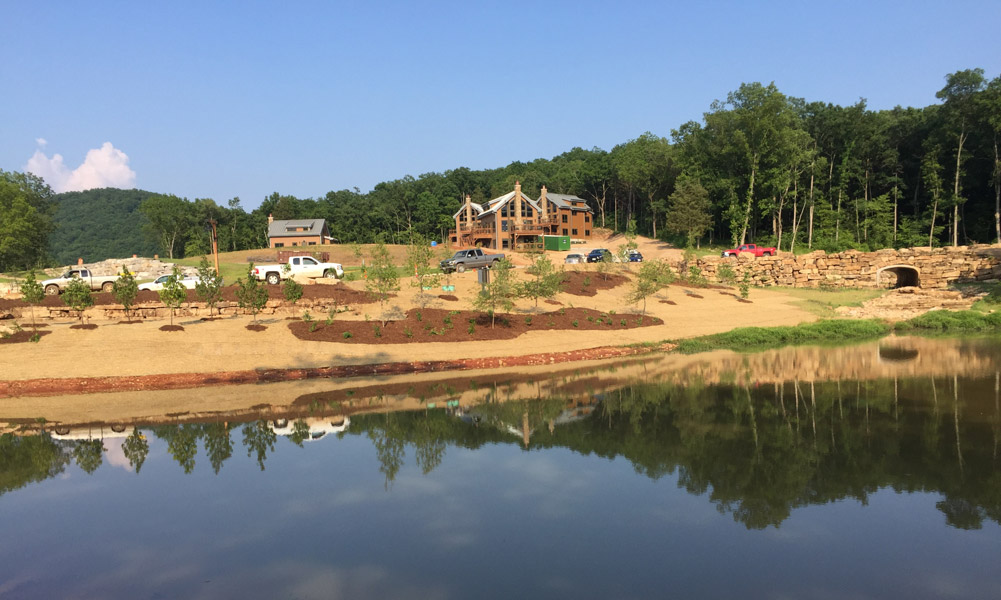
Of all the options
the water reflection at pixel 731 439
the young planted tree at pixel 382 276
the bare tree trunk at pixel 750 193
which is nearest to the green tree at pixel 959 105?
the bare tree trunk at pixel 750 193

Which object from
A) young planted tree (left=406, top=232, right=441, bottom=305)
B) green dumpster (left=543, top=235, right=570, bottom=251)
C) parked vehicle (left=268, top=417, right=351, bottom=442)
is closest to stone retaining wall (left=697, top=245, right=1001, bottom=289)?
green dumpster (left=543, top=235, right=570, bottom=251)

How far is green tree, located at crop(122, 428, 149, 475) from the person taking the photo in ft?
48.8

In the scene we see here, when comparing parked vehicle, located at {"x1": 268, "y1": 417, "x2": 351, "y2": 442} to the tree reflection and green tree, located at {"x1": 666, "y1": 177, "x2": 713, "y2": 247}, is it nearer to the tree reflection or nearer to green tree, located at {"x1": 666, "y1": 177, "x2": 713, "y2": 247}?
the tree reflection

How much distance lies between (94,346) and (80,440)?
10.9 metres

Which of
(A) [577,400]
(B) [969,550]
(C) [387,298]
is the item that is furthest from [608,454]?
(C) [387,298]

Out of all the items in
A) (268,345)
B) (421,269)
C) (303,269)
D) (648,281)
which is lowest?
(268,345)

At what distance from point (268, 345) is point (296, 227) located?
6940cm

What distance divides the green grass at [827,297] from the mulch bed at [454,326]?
13.1m

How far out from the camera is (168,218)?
100938mm

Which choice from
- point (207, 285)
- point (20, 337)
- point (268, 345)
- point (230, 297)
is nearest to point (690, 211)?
point (230, 297)

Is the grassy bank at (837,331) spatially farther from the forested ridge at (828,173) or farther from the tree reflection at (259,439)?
the forested ridge at (828,173)

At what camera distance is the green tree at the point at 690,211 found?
226 ft

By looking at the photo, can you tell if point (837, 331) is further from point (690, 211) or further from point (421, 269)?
point (690, 211)

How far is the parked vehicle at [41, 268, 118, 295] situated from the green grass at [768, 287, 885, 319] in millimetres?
47640
